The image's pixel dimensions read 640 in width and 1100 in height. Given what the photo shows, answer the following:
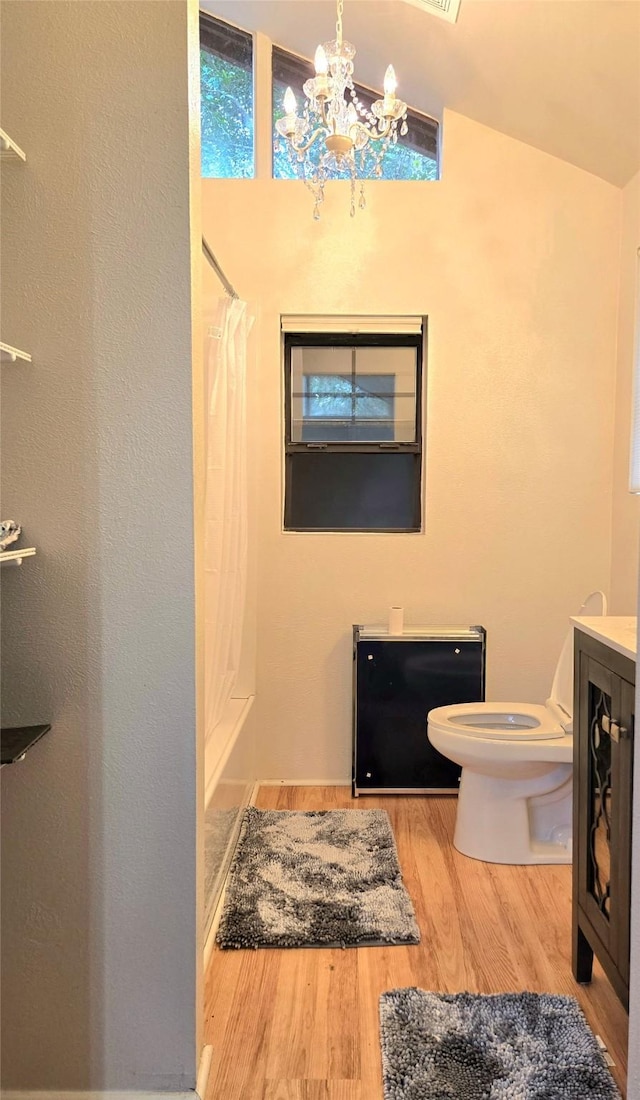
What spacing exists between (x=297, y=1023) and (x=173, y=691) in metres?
0.93

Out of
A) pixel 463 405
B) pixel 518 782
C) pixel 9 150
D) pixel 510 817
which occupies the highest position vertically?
pixel 9 150

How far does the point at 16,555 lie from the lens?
1346mm

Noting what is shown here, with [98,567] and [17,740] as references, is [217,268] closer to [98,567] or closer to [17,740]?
[98,567]

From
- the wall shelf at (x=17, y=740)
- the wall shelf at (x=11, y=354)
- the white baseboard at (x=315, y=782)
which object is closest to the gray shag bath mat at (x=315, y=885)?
the white baseboard at (x=315, y=782)

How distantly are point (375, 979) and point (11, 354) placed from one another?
1.74 m

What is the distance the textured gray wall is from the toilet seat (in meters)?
1.29

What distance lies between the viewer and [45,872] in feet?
4.82

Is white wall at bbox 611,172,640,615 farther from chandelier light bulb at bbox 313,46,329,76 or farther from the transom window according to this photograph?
the transom window

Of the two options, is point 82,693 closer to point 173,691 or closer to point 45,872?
point 173,691

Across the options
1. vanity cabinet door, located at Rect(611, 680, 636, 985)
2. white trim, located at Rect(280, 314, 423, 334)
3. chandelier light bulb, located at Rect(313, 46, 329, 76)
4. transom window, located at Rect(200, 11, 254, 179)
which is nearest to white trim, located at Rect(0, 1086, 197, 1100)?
vanity cabinet door, located at Rect(611, 680, 636, 985)

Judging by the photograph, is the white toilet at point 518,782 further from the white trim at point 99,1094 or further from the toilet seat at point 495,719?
the white trim at point 99,1094

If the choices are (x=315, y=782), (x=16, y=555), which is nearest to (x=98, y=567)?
(x=16, y=555)

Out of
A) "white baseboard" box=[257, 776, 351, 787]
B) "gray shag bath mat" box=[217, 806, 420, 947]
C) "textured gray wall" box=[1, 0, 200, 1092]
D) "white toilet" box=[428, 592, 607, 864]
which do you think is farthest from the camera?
"white baseboard" box=[257, 776, 351, 787]

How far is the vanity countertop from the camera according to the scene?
1517mm
